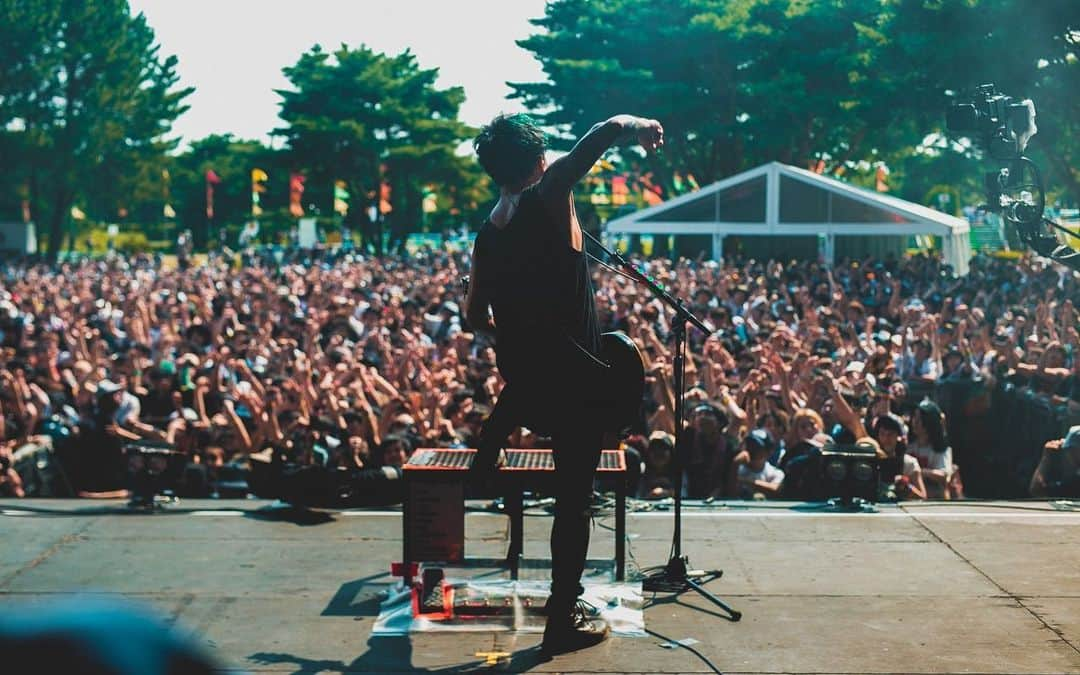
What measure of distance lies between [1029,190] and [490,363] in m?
5.81

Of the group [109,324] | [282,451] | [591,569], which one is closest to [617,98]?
[109,324]

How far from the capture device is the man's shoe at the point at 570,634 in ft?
14.9

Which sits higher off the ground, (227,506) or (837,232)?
(837,232)

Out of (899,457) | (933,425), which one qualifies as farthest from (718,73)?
(899,457)

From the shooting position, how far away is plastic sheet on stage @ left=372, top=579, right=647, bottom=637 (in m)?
4.88

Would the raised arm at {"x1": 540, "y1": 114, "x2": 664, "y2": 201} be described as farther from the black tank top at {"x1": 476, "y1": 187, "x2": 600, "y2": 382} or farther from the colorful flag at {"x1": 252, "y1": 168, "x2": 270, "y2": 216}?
the colorful flag at {"x1": 252, "y1": 168, "x2": 270, "y2": 216}

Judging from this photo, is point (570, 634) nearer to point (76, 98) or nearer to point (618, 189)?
point (76, 98)

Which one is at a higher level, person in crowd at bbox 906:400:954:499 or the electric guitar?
the electric guitar

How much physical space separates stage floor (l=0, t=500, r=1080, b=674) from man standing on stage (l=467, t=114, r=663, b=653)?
1.24 feet

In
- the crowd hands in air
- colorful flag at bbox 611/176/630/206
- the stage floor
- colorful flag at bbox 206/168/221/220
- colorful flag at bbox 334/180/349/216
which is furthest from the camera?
colorful flag at bbox 206/168/221/220

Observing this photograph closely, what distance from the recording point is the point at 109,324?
1762 centimetres

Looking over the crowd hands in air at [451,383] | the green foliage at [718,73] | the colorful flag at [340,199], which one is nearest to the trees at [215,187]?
the colorful flag at [340,199]

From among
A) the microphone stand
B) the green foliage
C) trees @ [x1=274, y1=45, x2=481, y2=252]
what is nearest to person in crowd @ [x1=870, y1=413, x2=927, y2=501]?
the microphone stand

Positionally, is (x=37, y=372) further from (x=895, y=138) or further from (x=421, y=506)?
(x=895, y=138)
